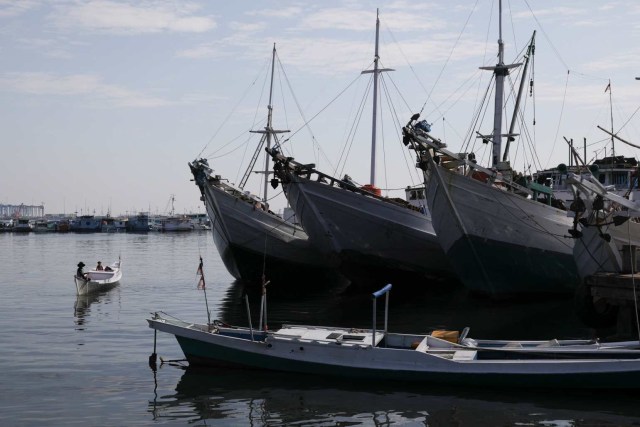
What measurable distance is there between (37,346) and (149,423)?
1001 cm

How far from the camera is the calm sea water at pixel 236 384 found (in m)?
17.0

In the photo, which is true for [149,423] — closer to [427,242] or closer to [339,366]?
[339,366]

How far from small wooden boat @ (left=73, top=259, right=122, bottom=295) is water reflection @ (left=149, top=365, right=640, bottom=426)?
22.3 m

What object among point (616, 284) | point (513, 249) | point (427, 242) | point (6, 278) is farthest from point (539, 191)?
point (6, 278)

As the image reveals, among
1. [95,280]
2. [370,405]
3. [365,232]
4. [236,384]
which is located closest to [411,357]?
[370,405]

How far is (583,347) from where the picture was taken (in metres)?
19.2

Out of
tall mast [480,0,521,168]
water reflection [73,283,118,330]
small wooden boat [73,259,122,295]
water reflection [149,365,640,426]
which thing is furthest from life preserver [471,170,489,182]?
small wooden boat [73,259,122,295]

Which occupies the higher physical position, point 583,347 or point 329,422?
point 583,347

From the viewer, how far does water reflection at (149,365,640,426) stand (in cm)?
1678

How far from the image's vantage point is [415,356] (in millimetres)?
18938

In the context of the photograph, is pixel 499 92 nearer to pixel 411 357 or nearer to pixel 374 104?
pixel 374 104

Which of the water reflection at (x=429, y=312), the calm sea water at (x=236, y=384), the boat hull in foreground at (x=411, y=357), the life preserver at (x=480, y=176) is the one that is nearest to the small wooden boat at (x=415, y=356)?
the boat hull in foreground at (x=411, y=357)

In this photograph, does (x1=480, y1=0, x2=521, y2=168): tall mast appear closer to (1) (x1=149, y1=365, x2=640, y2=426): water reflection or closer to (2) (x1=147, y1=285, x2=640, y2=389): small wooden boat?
(2) (x1=147, y1=285, x2=640, y2=389): small wooden boat

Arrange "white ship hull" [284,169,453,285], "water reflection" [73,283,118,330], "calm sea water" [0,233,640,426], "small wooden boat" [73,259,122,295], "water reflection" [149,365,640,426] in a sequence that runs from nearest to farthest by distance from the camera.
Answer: "water reflection" [149,365,640,426] → "calm sea water" [0,233,640,426] → "water reflection" [73,283,118,330] → "white ship hull" [284,169,453,285] → "small wooden boat" [73,259,122,295]
